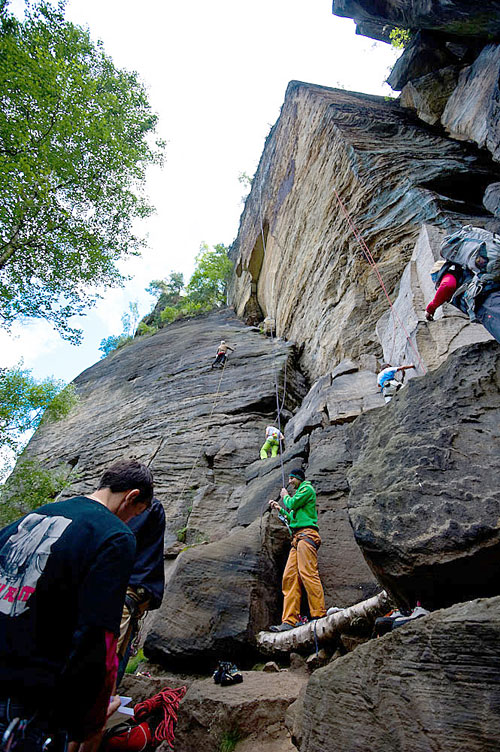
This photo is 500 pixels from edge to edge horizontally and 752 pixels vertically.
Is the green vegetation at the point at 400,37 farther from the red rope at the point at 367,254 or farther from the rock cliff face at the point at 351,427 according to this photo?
the red rope at the point at 367,254

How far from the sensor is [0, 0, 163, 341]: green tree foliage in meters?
9.05

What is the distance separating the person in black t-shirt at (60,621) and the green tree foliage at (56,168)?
9.03m

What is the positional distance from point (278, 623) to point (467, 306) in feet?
13.4

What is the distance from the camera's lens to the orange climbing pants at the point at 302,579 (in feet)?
14.4

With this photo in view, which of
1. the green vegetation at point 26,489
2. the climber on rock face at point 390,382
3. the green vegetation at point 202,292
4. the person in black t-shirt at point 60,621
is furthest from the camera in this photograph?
the green vegetation at point 202,292

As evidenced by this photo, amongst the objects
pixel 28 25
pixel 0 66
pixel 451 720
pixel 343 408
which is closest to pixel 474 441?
pixel 451 720

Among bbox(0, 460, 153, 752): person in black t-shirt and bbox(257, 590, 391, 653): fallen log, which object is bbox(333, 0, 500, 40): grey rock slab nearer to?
bbox(257, 590, 391, 653): fallen log

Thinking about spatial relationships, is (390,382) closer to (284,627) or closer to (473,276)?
(473,276)

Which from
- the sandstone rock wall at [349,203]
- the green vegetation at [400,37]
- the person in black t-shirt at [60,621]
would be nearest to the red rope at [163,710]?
the person in black t-shirt at [60,621]

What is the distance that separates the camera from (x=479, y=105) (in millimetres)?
8000

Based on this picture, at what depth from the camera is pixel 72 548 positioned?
5.59 feet

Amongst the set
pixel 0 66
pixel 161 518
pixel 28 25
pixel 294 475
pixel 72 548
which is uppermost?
pixel 28 25

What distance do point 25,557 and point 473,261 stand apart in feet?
12.1

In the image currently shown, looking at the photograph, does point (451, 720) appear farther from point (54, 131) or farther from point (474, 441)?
point (54, 131)
